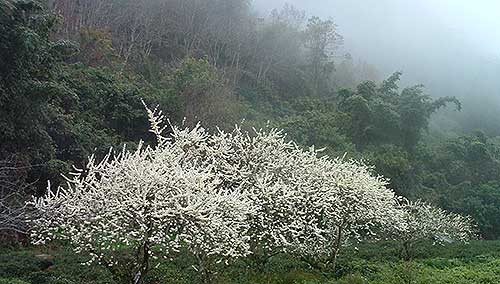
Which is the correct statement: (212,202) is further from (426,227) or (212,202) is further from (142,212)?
(426,227)

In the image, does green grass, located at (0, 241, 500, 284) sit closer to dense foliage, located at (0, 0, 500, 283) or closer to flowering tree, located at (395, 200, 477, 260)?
dense foliage, located at (0, 0, 500, 283)

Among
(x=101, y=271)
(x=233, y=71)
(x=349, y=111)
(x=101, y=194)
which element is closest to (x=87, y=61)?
(x=233, y=71)

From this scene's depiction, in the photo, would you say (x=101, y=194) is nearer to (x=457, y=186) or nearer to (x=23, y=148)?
(x=23, y=148)

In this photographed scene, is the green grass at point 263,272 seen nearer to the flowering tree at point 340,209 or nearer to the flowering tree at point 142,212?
the flowering tree at point 340,209

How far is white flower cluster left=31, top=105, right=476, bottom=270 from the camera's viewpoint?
1038 centimetres

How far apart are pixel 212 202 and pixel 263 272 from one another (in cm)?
462

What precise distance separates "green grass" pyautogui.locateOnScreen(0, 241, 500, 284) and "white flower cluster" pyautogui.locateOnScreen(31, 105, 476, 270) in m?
0.75

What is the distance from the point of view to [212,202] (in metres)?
11.0

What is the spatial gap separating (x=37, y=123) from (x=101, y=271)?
26.0 feet

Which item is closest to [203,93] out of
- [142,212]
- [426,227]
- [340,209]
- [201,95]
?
[201,95]

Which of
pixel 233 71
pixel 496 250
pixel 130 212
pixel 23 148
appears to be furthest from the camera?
pixel 233 71

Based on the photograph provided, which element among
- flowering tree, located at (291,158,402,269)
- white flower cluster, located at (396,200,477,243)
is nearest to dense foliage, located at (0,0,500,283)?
flowering tree, located at (291,158,402,269)

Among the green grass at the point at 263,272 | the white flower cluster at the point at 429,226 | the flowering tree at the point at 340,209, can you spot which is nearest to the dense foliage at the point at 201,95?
the green grass at the point at 263,272

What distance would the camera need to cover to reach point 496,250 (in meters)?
24.8
